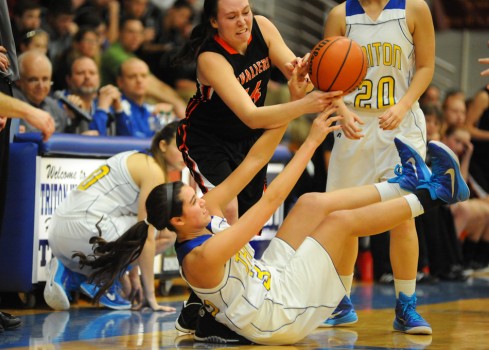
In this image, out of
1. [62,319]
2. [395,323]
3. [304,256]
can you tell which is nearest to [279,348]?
[304,256]

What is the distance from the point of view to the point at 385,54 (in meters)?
5.45

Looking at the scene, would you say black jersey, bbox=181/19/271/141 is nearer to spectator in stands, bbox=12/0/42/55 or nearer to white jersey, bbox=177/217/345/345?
white jersey, bbox=177/217/345/345

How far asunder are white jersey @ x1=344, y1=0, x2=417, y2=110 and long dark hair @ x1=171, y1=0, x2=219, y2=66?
0.93m

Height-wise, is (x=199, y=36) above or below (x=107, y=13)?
below

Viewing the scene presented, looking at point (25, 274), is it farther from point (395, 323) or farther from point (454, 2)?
point (454, 2)

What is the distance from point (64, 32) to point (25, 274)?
391cm

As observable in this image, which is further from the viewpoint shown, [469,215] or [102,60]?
[469,215]

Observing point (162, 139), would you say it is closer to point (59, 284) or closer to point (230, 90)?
point (59, 284)

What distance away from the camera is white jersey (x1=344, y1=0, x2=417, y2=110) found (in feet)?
17.8

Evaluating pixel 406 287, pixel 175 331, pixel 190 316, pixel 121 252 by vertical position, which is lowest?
pixel 175 331

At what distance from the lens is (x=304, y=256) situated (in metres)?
4.73

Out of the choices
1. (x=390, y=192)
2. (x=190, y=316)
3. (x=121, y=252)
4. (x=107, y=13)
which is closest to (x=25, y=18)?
(x=107, y=13)

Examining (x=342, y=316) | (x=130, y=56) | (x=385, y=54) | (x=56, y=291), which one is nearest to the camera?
(x=385, y=54)

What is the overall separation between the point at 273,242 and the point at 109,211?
2.08 meters
